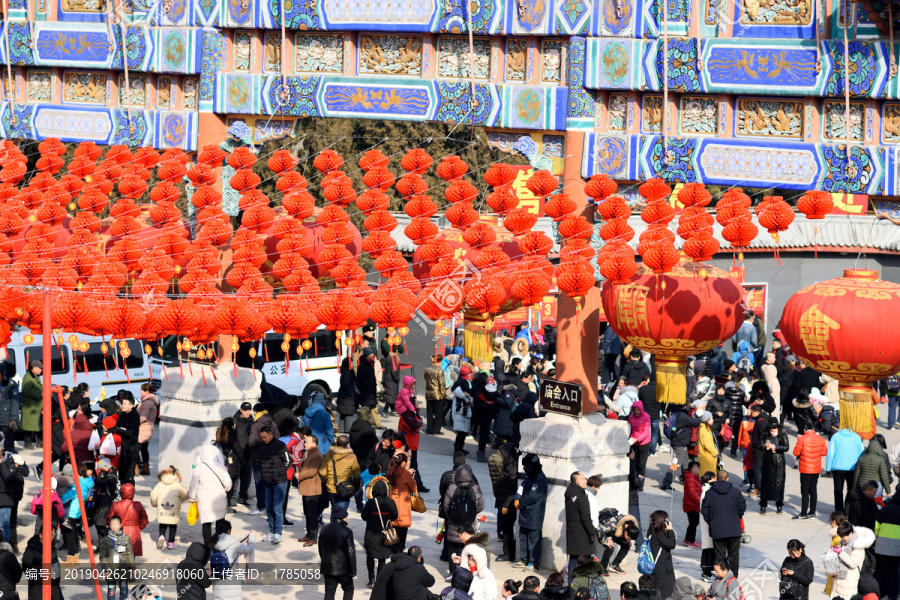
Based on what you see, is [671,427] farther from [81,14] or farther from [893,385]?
[81,14]

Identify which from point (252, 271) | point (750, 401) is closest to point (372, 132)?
point (750, 401)

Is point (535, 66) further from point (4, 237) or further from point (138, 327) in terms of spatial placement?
point (4, 237)

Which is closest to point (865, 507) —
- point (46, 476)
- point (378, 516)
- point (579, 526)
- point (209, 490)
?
point (579, 526)

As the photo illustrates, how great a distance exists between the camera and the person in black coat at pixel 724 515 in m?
15.6

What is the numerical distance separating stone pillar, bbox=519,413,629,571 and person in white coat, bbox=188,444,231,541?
12.6ft

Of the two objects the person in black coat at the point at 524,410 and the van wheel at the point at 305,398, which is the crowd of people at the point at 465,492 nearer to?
the person in black coat at the point at 524,410

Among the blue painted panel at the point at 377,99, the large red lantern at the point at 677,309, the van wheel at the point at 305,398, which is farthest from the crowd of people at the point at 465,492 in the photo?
the blue painted panel at the point at 377,99

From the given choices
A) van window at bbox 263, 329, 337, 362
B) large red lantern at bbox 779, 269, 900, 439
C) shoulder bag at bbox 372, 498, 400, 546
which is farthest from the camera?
van window at bbox 263, 329, 337, 362

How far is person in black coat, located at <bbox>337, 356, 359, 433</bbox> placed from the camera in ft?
75.0

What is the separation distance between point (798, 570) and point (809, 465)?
213 inches

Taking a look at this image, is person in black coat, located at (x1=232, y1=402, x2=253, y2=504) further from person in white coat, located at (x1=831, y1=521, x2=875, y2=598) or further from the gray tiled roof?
the gray tiled roof

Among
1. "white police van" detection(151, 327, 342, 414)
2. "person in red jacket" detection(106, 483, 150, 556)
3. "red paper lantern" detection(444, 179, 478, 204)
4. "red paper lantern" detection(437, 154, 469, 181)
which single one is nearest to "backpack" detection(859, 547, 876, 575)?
"red paper lantern" detection(444, 179, 478, 204)

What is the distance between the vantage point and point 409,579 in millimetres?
12750

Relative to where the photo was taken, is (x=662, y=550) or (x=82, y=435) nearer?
(x=662, y=550)
